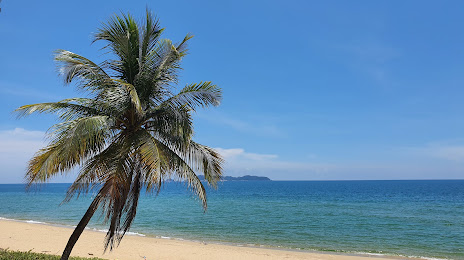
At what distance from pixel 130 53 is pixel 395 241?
64.8ft

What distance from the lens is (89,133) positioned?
6.21 meters

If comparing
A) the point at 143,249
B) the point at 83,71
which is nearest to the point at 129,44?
the point at 83,71

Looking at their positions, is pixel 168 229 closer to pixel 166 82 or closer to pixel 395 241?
pixel 395 241

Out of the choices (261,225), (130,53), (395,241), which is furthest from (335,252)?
(130,53)

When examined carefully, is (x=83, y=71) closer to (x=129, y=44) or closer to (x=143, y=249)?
(x=129, y=44)

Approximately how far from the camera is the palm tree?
6676 mm

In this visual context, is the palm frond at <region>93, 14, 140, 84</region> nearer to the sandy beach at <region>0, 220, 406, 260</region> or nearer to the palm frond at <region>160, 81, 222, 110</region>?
the palm frond at <region>160, 81, 222, 110</region>

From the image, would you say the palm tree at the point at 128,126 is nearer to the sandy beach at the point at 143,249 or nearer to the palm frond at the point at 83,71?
the palm frond at the point at 83,71

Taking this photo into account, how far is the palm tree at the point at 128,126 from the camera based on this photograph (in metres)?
6.68

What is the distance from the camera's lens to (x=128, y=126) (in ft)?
24.1

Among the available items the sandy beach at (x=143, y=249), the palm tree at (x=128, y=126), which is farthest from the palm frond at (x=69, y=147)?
the sandy beach at (x=143, y=249)

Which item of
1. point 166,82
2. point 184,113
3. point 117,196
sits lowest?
point 117,196

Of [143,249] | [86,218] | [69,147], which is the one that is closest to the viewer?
[69,147]

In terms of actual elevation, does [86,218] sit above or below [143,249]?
above
